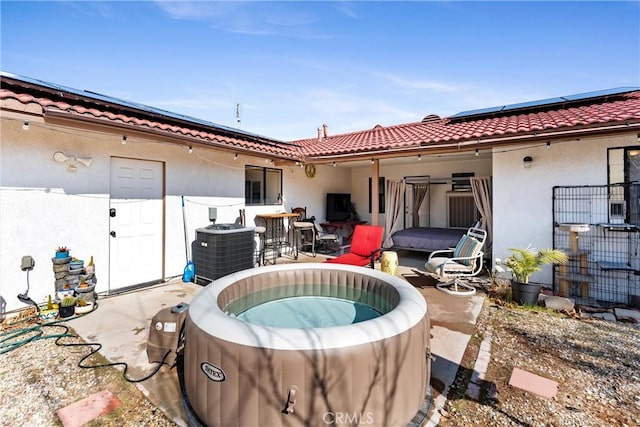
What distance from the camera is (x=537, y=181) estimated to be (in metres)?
5.86

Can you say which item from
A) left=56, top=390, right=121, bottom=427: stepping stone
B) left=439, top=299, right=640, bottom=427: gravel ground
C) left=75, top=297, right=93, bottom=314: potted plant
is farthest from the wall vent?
left=56, top=390, right=121, bottom=427: stepping stone

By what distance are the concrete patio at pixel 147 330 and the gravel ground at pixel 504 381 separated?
0.32ft

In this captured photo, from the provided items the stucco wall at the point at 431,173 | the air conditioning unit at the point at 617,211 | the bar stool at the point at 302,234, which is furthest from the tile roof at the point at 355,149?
the stucco wall at the point at 431,173

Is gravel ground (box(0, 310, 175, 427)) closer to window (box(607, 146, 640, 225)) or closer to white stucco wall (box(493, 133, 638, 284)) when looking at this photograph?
white stucco wall (box(493, 133, 638, 284))

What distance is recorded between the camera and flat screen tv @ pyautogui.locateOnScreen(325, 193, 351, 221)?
36.9ft

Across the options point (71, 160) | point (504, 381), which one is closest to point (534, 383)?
point (504, 381)

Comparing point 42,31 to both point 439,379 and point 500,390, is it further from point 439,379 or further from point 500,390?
point 500,390

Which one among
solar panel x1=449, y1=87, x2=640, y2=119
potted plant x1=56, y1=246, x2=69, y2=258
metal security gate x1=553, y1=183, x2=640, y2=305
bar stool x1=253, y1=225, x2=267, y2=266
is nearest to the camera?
potted plant x1=56, y1=246, x2=69, y2=258

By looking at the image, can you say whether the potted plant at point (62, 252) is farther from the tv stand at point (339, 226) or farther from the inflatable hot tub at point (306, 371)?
the tv stand at point (339, 226)

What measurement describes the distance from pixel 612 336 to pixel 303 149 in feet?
26.8

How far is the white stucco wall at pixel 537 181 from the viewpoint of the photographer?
5.42 meters

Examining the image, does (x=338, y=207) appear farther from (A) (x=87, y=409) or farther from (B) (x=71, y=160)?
(A) (x=87, y=409)

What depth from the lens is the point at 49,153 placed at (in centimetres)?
461

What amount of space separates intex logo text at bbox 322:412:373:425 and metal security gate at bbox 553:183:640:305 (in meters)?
5.28
